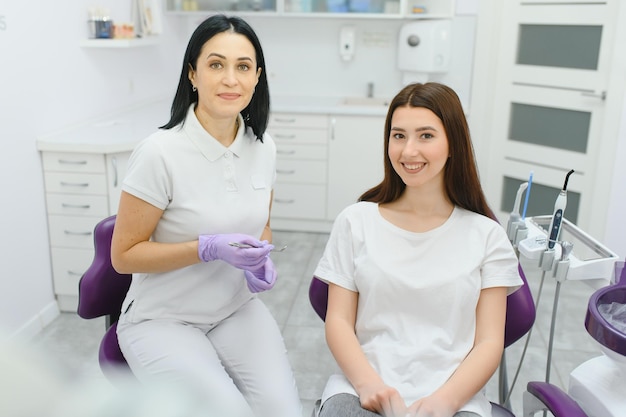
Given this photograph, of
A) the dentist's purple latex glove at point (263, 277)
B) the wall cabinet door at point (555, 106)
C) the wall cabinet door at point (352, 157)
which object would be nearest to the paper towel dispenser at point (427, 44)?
the wall cabinet door at point (555, 106)

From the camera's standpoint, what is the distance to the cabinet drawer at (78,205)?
9.27ft

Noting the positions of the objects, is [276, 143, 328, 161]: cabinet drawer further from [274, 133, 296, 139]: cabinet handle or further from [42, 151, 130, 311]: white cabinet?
[42, 151, 130, 311]: white cabinet

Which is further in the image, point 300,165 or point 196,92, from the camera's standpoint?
point 300,165

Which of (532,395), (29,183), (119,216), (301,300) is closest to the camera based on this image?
(532,395)

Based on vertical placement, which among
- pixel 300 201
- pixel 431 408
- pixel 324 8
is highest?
pixel 324 8

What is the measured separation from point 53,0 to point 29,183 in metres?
0.84

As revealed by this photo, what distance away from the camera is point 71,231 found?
2.85m

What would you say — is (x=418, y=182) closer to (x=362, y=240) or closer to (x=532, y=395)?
(x=362, y=240)

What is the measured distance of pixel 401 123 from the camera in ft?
4.88

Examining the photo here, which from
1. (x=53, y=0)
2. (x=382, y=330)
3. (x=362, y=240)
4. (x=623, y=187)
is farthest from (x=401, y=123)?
(x=623, y=187)

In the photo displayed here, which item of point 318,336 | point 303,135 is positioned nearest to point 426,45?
point 303,135

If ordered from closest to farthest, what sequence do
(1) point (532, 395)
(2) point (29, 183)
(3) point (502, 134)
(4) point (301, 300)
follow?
(1) point (532, 395) → (2) point (29, 183) → (4) point (301, 300) → (3) point (502, 134)

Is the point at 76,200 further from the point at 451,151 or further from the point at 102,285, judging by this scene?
the point at 451,151

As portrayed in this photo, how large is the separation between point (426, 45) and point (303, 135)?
3.21ft
